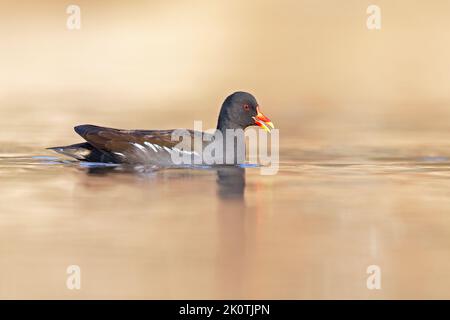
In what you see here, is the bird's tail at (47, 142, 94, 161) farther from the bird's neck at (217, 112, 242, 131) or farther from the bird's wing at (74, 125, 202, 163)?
the bird's neck at (217, 112, 242, 131)

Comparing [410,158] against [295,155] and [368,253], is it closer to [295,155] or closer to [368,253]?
[295,155]

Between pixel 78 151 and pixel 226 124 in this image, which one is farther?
pixel 226 124

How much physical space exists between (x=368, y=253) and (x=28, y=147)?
7673mm

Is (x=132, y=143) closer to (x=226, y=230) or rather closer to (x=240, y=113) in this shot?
(x=240, y=113)

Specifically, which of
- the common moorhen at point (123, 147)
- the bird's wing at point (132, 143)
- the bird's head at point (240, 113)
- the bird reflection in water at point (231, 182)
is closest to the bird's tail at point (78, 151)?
the common moorhen at point (123, 147)

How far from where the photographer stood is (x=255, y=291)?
7238mm

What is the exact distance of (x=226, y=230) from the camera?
9.23 meters

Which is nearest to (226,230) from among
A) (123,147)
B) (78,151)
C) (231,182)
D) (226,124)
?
(231,182)

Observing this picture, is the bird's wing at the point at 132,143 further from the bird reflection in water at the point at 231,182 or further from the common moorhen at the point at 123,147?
the bird reflection in water at the point at 231,182

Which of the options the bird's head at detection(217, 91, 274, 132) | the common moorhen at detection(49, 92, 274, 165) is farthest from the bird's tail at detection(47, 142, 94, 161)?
the bird's head at detection(217, 91, 274, 132)

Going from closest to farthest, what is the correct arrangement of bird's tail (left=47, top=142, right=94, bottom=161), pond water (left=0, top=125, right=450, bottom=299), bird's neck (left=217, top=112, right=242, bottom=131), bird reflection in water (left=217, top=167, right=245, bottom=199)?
1. pond water (left=0, top=125, right=450, bottom=299)
2. bird reflection in water (left=217, top=167, right=245, bottom=199)
3. bird's tail (left=47, top=142, right=94, bottom=161)
4. bird's neck (left=217, top=112, right=242, bottom=131)

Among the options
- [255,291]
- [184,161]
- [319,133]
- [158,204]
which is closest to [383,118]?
[319,133]

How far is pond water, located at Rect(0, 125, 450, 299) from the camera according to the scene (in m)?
7.48

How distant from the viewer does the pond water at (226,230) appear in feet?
24.6
